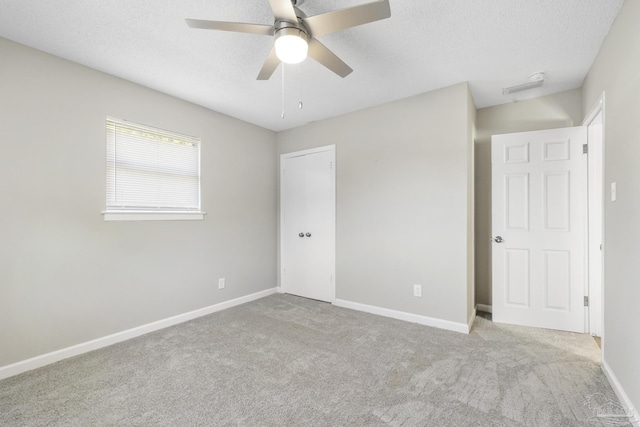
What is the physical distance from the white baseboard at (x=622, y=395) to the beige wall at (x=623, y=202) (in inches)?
1.1

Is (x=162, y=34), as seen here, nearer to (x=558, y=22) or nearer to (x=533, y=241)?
(x=558, y=22)

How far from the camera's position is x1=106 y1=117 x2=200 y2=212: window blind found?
273cm

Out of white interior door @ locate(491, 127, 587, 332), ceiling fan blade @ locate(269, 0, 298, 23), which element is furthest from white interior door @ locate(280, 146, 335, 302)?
ceiling fan blade @ locate(269, 0, 298, 23)

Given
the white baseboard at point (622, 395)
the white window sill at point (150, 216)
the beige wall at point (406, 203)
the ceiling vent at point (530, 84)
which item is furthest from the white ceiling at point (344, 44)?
the white baseboard at point (622, 395)

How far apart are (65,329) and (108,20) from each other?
2386 millimetres

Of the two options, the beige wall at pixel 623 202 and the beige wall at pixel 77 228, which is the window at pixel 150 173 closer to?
the beige wall at pixel 77 228

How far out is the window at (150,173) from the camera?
272cm

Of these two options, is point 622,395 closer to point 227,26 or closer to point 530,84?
point 530,84

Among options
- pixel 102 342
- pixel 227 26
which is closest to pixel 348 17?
pixel 227 26

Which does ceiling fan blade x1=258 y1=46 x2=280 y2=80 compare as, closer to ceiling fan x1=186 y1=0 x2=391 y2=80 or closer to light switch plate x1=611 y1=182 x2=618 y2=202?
ceiling fan x1=186 y1=0 x2=391 y2=80

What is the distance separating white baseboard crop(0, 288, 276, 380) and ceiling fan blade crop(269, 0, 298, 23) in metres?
2.96

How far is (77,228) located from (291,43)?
234cm

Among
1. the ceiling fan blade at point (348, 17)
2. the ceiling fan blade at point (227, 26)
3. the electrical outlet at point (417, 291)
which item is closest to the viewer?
the ceiling fan blade at point (348, 17)

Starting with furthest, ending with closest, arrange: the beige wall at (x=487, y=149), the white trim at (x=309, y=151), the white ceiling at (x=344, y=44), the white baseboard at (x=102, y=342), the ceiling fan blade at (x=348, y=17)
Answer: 1. the white trim at (x=309, y=151)
2. the beige wall at (x=487, y=149)
3. the white baseboard at (x=102, y=342)
4. the white ceiling at (x=344, y=44)
5. the ceiling fan blade at (x=348, y=17)
